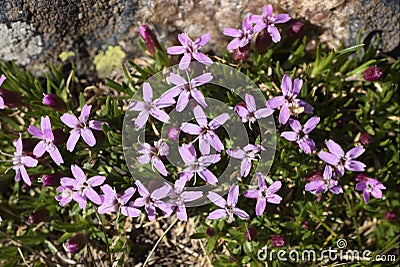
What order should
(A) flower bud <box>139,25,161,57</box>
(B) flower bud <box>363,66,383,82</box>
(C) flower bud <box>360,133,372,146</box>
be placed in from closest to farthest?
1. (A) flower bud <box>139,25,161,57</box>
2. (B) flower bud <box>363,66,383,82</box>
3. (C) flower bud <box>360,133,372,146</box>

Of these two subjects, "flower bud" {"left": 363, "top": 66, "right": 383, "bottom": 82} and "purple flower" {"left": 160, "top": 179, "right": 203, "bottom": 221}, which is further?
"flower bud" {"left": 363, "top": 66, "right": 383, "bottom": 82}

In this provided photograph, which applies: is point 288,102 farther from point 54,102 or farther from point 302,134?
point 54,102

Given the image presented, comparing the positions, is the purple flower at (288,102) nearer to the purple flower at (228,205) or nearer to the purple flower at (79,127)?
the purple flower at (228,205)

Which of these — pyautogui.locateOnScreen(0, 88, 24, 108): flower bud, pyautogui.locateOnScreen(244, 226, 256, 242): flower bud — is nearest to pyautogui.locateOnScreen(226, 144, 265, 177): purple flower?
pyautogui.locateOnScreen(244, 226, 256, 242): flower bud

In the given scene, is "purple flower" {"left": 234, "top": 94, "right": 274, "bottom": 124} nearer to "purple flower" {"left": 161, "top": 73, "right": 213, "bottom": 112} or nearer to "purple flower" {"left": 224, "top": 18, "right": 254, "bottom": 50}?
"purple flower" {"left": 161, "top": 73, "right": 213, "bottom": 112}

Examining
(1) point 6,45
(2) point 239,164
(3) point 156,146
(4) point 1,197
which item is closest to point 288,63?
(2) point 239,164

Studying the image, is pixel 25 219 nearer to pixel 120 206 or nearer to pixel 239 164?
pixel 120 206
